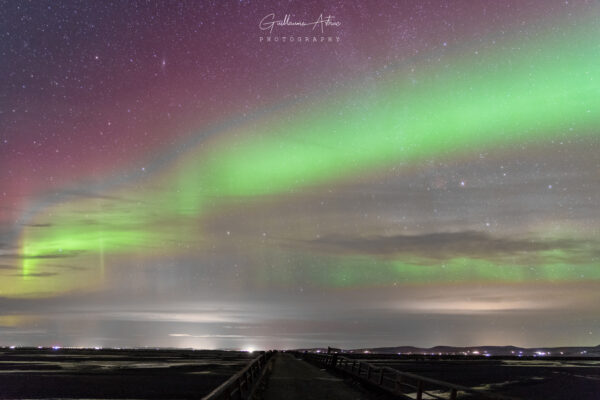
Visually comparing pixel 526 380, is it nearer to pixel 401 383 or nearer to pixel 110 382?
pixel 110 382

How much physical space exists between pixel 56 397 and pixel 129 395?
13.9 ft

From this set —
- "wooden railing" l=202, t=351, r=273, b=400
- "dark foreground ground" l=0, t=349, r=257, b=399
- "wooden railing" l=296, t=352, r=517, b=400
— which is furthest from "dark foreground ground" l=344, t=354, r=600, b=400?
"wooden railing" l=202, t=351, r=273, b=400

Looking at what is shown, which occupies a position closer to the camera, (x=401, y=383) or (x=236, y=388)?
(x=236, y=388)

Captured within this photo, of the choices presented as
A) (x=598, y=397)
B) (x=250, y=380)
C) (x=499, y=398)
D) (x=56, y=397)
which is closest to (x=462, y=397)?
(x=598, y=397)

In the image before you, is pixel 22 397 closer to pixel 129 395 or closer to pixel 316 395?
pixel 129 395

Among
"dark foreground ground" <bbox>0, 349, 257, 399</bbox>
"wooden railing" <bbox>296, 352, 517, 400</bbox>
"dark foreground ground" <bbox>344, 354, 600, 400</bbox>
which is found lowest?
"dark foreground ground" <bbox>344, 354, 600, 400</bbox>

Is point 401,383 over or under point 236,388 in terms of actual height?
under

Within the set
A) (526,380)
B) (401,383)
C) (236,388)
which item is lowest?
(526,380)

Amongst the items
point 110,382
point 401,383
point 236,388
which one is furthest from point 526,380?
point 236,388

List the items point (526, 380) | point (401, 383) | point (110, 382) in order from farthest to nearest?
point (526, 380)
point (110, 382)
point (401, 383)

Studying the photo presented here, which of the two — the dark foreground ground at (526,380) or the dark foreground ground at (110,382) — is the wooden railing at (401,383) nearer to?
the dark foreground ground at (526,380)

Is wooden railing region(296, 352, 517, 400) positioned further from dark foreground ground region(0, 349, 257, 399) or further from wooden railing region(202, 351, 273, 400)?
dark foreground ground region(0, 349, 257, 399)

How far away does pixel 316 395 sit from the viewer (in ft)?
74.9

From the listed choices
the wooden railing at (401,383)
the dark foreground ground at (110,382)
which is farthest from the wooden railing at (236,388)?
the dark foreground ground at (110,382)
